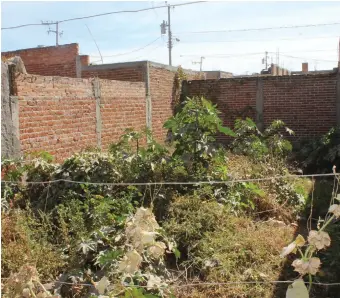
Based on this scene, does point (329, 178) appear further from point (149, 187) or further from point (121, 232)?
point (121, 232)

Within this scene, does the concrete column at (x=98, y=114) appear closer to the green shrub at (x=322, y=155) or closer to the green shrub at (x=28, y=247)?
the green shrub at (x=28, y=247)

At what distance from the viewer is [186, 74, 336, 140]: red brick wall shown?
10.8 m

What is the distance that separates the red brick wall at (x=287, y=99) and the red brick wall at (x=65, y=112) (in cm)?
374

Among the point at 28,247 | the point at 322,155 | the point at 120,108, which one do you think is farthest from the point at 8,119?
the point at 322,155

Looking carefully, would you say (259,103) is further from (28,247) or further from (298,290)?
(298,290)

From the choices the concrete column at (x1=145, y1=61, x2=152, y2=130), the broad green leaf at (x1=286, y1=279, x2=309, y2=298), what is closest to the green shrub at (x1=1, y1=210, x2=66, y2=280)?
the broad green leaf at (x1=286, y1=279, x2=309, y2=298)

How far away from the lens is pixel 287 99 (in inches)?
438

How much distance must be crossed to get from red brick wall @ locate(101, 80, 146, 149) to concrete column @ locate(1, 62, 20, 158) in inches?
104

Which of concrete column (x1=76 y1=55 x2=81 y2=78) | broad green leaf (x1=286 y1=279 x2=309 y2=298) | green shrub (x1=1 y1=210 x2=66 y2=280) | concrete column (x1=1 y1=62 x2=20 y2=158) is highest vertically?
concrete column (x1=76 y1=55 x2=81 y2=78)

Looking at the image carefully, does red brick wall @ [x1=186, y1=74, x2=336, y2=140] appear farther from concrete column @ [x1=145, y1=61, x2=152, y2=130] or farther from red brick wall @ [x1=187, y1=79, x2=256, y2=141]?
concrete column @ [x1=145, y1=61, x2=152, y2=130]

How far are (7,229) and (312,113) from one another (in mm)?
9055

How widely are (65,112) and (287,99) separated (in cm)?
684

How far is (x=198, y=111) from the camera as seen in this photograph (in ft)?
18.4

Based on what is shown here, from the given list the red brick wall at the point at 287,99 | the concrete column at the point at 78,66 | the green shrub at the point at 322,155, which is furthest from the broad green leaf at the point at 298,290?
the concrete column at the point at 78,66
